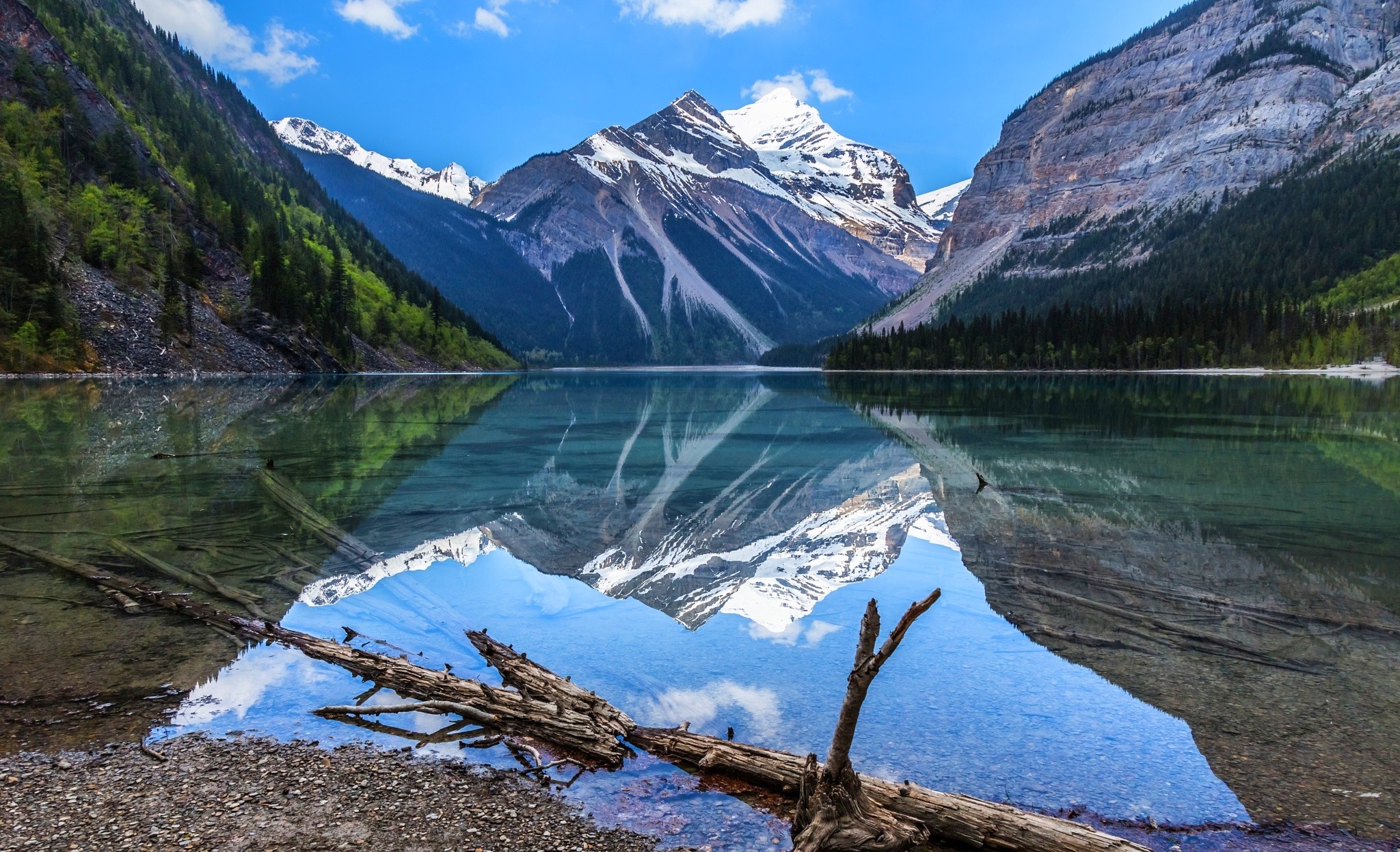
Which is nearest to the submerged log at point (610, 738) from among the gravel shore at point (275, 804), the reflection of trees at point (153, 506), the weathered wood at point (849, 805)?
the weathered wood at point (849, 805)

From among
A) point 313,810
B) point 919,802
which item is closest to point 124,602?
point 313,810

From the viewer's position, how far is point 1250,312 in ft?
438

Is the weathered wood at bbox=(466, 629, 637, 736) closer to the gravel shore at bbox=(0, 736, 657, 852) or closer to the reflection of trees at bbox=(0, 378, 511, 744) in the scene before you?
the gravel shore at bbox=(0, 736, 657, 852)

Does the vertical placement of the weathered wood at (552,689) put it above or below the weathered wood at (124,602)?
above

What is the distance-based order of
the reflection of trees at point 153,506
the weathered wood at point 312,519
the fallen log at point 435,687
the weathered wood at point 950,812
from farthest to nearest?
1. the weathered wood at point 312,519
2. the reflection of trees at point 153,506
3. the fallen log at point 435,687
4. the weathered wood at point 950,812

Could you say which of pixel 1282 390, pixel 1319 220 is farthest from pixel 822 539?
pixel 1319 220

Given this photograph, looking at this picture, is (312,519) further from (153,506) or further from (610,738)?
(610,738)

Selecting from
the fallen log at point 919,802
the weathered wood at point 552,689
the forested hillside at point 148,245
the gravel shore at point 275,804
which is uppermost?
the forested hillside at point 148,245

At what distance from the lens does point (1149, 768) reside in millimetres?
8219

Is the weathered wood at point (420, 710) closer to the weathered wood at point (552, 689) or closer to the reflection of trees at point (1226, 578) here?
the weathered wood at point (552, 689)

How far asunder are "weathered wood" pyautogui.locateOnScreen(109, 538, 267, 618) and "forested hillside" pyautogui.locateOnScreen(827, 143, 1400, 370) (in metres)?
145

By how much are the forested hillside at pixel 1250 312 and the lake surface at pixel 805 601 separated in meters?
112

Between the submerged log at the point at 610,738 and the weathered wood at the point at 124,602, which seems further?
the weathered wood at the point at 124,602

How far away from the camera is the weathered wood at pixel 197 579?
42.8 feet
